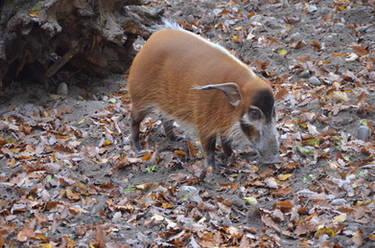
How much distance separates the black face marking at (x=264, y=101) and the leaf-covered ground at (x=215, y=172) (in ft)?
2.64

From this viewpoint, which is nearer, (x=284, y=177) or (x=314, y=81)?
(x=284, y=177)

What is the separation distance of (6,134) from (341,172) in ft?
14.1

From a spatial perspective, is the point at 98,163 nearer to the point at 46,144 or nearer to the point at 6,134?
the point at 46,144

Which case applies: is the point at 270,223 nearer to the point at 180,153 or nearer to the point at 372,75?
the point at 180,153

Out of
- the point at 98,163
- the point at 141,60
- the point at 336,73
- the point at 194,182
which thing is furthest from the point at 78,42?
the point at 336,73

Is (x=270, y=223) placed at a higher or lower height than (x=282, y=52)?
lower

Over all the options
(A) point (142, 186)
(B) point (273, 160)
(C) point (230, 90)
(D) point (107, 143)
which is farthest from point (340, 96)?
(D) point (107, 143)

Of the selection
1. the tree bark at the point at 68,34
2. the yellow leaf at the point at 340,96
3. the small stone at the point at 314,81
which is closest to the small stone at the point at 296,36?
the small stone at the point at 314,81

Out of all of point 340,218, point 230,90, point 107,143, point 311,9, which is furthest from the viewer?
point 311,9

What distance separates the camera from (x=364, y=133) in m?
5.66

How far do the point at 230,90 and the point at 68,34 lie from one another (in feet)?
10.7

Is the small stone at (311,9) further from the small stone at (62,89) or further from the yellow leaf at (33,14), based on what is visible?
the yellow leaf at (33,14)

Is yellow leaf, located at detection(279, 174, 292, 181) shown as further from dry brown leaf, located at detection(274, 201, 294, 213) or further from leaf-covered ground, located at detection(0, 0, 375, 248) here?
dry brown leaf, located at detection(274, 201, 294, 213)

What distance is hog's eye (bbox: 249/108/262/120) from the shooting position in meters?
4.93
